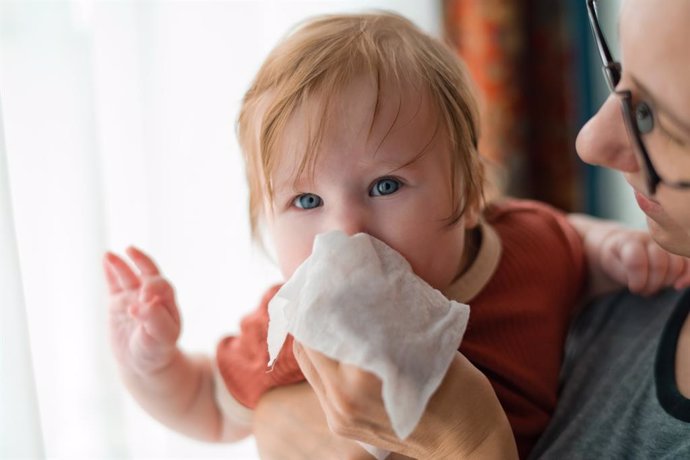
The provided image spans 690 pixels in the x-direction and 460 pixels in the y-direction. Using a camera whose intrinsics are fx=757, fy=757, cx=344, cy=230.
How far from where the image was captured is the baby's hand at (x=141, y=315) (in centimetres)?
107

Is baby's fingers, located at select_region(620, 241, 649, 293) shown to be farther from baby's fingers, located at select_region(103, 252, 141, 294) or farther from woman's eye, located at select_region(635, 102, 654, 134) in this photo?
baby's fingers, located at select_region(103, 252, 141, 294)

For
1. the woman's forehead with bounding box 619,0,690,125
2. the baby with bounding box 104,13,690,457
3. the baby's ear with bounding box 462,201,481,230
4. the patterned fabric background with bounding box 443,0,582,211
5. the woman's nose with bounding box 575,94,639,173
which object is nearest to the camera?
the woman's forehead with bounding box 619,0,690,125

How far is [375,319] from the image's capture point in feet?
2.53

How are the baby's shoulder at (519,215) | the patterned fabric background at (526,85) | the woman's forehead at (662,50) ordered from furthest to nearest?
1. the patterned fabric background at (526,85)
2. the baby's shoulder at (519,215)
3. the woman's forehead at (662,50)

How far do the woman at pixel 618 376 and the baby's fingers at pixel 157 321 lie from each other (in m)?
0.17

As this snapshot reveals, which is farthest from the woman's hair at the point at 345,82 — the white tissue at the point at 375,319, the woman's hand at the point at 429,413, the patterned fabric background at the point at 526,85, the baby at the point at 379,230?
the patterned fabric background at the point at 526,85

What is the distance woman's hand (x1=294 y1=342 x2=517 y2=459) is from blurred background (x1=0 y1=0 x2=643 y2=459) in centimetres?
44

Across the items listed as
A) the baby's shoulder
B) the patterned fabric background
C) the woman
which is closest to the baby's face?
the woman

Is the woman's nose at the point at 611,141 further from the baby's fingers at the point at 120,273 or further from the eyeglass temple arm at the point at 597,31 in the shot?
the baby's fingers at the point at 120,273

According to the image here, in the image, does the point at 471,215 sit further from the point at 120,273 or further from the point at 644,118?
the point at 120,273

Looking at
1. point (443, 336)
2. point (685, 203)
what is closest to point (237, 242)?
point (443, 336)

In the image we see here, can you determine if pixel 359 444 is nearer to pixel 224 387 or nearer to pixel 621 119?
pixel 224 387

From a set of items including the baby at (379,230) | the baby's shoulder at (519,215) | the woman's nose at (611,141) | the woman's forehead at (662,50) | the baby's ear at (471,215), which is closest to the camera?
the woman's forehead at (662,50)

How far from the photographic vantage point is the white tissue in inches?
28.9
